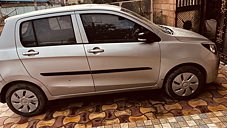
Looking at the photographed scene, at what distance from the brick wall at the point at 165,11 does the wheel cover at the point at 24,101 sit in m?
4.77

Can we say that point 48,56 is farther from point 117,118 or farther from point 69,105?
point 117,118

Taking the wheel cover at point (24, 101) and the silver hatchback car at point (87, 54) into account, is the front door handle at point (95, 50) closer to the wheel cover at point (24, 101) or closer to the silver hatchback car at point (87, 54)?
the silver hatchback car at point (87, 54)

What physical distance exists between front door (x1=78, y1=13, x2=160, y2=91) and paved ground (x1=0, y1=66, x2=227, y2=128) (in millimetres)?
626

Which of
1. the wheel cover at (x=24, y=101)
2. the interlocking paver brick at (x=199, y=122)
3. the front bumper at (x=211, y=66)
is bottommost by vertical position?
the interlocking paver brick at (x=199, y=122)

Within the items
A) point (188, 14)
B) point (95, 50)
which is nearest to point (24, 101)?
point (95, 50)

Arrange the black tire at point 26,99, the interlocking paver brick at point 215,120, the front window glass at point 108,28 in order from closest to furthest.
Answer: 1. the interlocking paver brick at point 215,120
2. the front window glass at point 108,28
3. the black tire at point 26,99

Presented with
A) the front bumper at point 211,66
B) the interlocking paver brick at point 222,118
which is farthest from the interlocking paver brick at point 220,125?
the front bumper at point 211,66

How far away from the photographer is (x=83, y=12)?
2.83m

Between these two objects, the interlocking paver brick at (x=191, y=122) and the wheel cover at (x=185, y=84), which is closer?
the interlocking paver brick at (x=191, y=122)

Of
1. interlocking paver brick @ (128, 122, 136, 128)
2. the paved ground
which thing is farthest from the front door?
interlocking paver brick @ (128, 122, 136, 128)

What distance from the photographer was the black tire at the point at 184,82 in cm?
299

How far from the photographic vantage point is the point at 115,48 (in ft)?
9.26

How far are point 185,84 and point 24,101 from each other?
2.70m

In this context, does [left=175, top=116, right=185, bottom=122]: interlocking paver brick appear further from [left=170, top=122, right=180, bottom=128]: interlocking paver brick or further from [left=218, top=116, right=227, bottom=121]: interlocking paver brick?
[left=218, top=116, right=227, bottom=121]: interlocking paver brick
